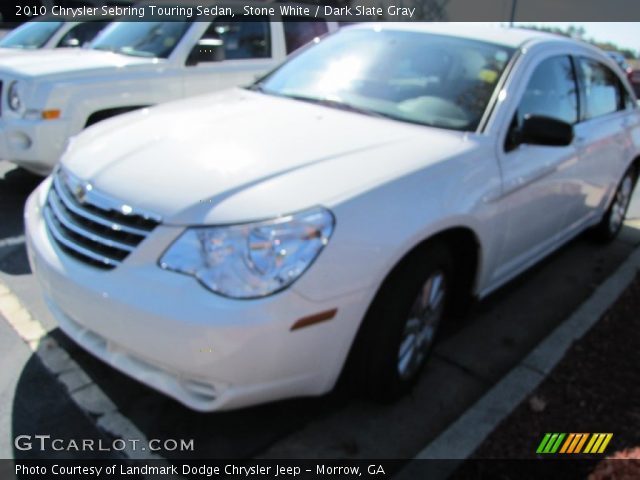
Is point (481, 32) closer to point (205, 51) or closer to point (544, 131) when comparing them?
point (544, 131)

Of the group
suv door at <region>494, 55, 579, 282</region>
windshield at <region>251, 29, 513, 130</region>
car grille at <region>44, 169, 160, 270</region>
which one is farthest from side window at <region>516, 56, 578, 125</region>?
car grille at <region>44, 169, 160, 270</region>

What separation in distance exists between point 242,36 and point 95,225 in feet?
14.1

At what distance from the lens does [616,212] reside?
5.07 meters

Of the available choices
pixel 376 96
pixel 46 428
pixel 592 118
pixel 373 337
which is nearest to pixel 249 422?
pixel 373 337

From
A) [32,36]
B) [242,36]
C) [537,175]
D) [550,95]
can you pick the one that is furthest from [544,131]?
[32,36]

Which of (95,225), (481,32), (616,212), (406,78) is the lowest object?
(616,212)

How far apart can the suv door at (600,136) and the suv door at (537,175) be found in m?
0.14

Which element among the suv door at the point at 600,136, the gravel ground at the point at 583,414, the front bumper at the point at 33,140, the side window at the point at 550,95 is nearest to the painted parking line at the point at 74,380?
the gravel ground at the point at 583,414

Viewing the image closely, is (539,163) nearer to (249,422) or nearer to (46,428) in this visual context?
(249,422)

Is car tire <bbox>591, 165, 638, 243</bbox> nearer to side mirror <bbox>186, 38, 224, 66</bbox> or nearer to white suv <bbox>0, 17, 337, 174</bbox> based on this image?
white suv <bbox>0, 17, 337, 174</bbox>

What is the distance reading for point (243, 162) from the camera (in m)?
2.42

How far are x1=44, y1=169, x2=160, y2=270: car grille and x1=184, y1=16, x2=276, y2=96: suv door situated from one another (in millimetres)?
3337

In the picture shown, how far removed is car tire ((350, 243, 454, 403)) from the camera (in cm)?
238

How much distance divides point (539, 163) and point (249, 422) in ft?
6.88
